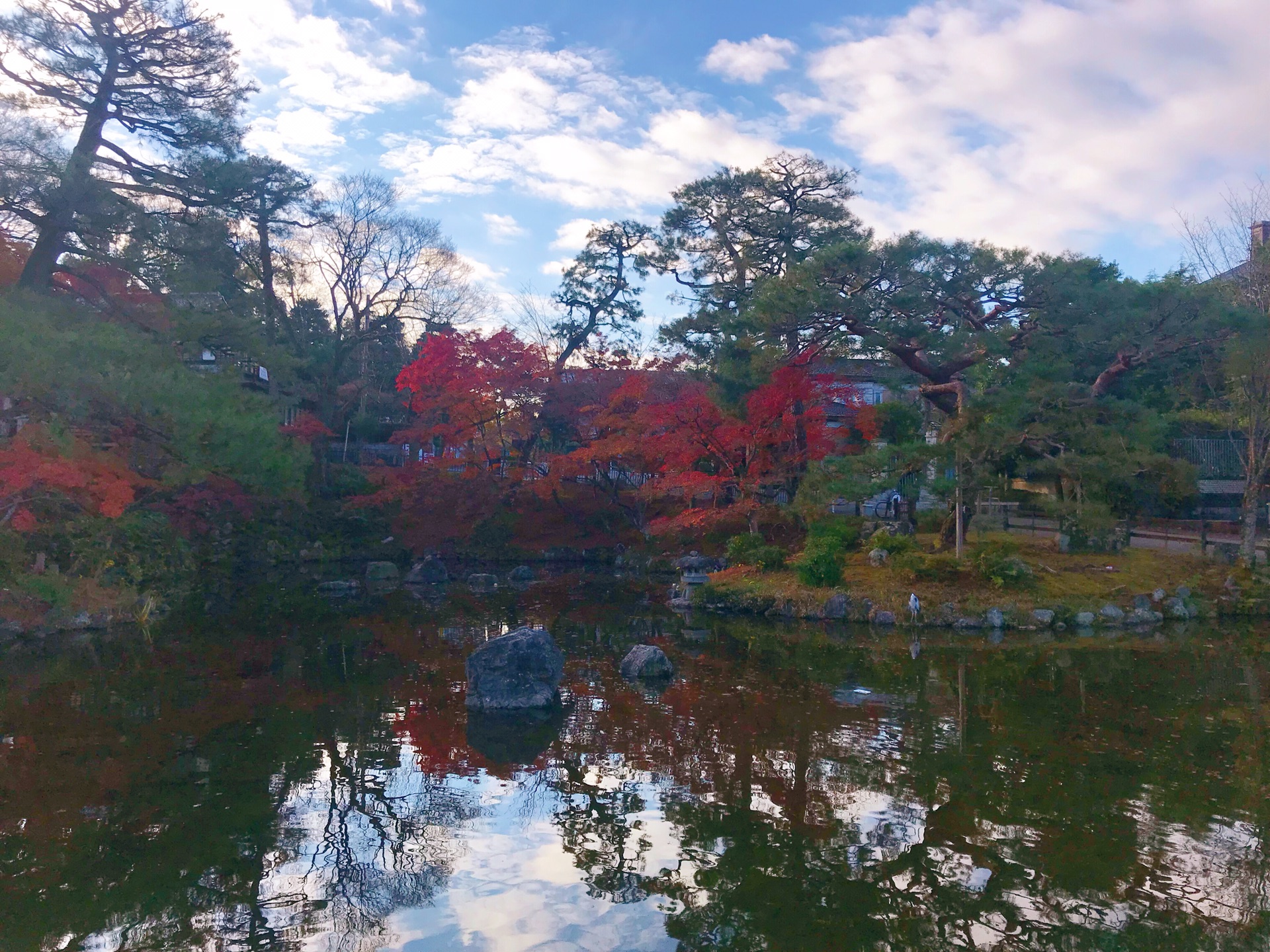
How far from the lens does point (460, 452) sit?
32.6 metres

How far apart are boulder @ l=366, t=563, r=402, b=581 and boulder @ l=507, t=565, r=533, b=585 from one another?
329 centimetres

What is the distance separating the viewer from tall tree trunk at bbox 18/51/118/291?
15.9 metres

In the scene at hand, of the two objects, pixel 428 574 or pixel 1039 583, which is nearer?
pixel 1039 583

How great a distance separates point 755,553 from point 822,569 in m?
2.27

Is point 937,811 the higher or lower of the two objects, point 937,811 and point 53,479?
the lower

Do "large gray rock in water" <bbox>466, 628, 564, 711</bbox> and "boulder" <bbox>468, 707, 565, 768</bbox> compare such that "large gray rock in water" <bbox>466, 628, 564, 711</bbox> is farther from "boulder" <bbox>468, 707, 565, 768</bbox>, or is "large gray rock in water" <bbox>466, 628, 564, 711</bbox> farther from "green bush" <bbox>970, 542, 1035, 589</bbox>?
"green bush" <bbox>970, 542, 1035, 589</bbox>

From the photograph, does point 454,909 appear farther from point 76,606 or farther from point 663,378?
point 663,378

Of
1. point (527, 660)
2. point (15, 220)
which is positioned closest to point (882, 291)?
point (527, 660)

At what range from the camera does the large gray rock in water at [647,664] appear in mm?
11969

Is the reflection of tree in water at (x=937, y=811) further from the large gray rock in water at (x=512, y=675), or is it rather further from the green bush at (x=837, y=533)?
the green bush at (x=837, y=533)

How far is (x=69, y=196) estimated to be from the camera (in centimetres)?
1589

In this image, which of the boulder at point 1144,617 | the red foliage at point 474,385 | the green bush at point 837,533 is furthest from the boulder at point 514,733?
the red foliage at point 474,385

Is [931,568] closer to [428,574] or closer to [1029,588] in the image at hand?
[1029,588]

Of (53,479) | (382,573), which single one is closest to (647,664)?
(53,479)
